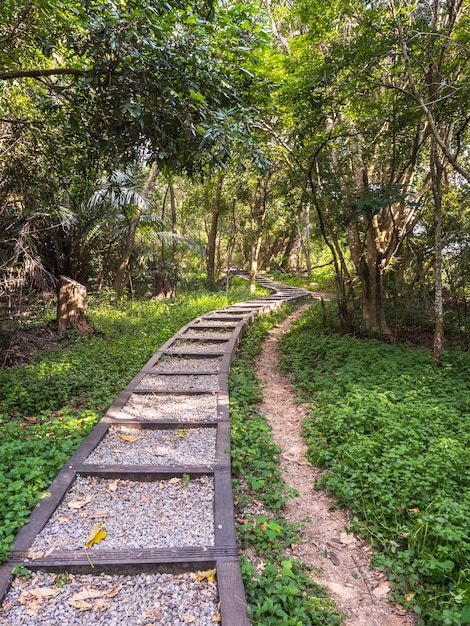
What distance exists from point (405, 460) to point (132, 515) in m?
2.31

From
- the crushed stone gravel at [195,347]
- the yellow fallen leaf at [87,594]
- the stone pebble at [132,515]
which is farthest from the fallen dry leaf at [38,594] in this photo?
the crushed stone gravel at [195,347]

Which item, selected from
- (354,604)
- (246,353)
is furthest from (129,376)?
(354,604)

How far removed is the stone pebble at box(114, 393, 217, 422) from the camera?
4140 mm

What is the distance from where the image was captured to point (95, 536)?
2.36 meters

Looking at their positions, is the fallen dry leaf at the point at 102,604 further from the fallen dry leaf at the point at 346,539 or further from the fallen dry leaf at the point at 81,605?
the fallen dry leaf at the point at 346,539

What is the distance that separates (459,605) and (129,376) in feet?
15.1

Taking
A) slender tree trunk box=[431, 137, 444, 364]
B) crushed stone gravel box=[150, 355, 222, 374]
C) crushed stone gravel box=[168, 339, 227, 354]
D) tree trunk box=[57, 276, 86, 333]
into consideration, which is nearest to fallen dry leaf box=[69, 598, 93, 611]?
crushed stone gravel box=[150, 355, 222, 374]

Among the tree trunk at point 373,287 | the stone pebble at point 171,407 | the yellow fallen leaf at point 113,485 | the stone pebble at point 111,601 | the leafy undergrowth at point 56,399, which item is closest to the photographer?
the stone pebble at point 111,601

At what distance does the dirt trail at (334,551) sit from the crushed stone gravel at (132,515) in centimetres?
79

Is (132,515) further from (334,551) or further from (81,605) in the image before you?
(334,551)

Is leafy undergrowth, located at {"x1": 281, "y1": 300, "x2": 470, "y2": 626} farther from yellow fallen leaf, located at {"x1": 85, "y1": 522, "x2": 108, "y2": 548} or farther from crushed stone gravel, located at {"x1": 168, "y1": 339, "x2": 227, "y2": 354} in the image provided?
yellow fallen leaf, located at {"x1": 85, "y1": 522, "x2": 108, "y2": 548}

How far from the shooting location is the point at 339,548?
2.79 meters

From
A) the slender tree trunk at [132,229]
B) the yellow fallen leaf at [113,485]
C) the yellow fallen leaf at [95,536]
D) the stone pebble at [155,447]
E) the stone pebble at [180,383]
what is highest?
the slender tree trunk at [132,229]

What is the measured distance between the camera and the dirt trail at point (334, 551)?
228cm
